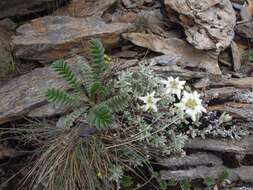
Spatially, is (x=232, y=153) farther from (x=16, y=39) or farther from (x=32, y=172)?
(x=16, y=39)

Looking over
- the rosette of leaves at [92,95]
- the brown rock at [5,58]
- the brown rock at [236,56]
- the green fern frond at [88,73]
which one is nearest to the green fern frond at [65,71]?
the rosette of leaves at [92,95]

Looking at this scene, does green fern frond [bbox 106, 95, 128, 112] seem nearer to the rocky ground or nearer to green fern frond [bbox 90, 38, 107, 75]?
green fern frond [bbox 90, 38, 107, 75]

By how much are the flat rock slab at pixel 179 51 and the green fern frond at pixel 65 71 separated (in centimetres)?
81

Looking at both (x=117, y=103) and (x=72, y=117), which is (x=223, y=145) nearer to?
(x=117, y=103)

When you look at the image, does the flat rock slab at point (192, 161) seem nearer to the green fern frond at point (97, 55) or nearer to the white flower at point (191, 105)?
the white flower at point (191, 105)

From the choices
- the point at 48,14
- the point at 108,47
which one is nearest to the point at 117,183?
the point at 108,47

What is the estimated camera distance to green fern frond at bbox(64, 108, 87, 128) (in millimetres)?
3303

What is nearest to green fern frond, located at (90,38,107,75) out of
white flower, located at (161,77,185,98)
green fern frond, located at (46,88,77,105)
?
green fern frond, located at (46,88,77,105)

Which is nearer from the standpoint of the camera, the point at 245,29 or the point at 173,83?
the point at 173,83

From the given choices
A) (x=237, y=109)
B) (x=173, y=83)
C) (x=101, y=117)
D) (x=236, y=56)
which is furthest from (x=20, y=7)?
(x=237, y=109)

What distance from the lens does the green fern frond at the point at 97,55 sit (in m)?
3.36

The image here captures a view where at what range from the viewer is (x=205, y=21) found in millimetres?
4035

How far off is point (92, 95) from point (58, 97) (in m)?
0.35

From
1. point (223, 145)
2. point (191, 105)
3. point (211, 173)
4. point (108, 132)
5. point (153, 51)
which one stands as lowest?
point (211, 173)
